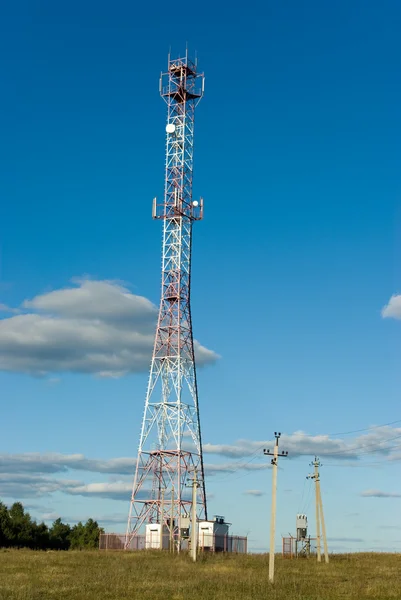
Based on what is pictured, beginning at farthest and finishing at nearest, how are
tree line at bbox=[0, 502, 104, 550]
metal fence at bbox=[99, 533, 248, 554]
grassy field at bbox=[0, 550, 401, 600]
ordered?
Result: tree line at bbox=[0, 502, 104, 550]
metal fence at bbox=[99, 533, 248, 554]
grassy field at bbox=[0, 550, 401, 600]

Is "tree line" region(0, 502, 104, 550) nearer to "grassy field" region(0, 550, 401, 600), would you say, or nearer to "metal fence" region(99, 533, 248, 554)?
"metal fence" region(99, 533, 248, 554)

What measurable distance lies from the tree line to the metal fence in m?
20.8

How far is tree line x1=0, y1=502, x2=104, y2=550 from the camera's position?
339 feet

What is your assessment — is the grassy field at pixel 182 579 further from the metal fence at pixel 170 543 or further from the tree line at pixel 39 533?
the tree line at pixel 39 533

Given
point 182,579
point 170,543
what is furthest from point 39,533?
point 182,579

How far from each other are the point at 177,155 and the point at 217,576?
48.2 metres

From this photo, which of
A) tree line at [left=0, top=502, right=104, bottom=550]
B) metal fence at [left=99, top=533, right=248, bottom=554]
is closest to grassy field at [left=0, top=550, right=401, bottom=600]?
metal fence at [left=99, top=533, right=248, bottom=554]

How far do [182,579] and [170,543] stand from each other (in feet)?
95.1

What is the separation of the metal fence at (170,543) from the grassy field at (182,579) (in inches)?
466

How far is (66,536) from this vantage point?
437ft

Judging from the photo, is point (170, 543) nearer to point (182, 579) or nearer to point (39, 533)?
point (182, 579)

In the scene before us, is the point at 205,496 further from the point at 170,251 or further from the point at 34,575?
the point at 34,575

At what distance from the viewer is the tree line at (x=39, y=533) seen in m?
103

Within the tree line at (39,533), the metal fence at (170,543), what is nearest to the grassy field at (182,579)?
the metal fence at (170,543)
